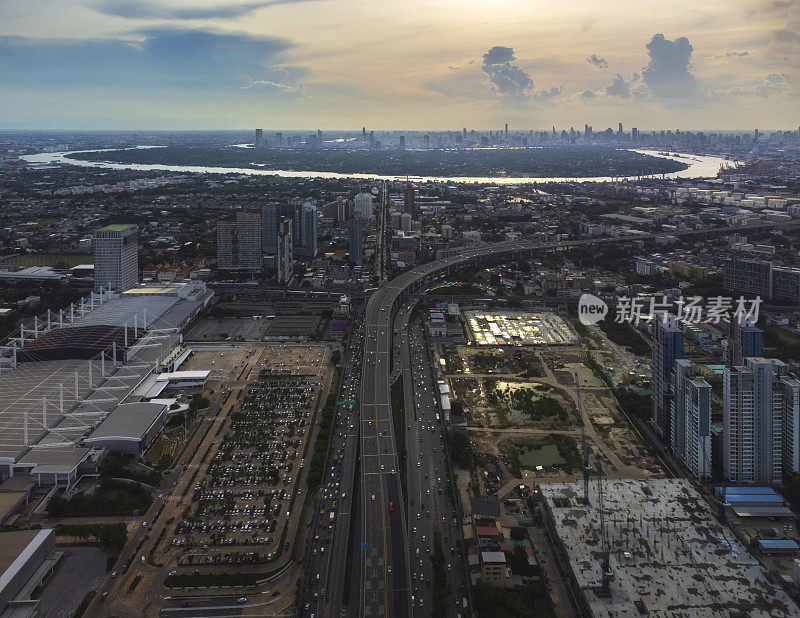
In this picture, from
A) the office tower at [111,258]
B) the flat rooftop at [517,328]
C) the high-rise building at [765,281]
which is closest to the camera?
the flat rooftop at [517,328]

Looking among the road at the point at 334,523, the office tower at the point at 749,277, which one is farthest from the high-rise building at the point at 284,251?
the office tower at the point at 749,277

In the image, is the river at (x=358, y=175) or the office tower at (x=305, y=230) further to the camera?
the river at (x=358, y=175)

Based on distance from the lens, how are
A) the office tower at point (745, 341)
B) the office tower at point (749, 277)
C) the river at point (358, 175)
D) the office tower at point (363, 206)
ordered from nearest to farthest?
the office tower at point (745, 341)
the office tower at point (749, 277)
the office tower at point (363, 206)
the river at point (358, 175)

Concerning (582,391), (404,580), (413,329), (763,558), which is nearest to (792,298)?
(582,391)

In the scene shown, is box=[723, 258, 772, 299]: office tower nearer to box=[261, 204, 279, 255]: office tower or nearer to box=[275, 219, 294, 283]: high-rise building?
box=[275, 219, 294, 283]: high-rise building

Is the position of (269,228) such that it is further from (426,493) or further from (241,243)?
(426,493)

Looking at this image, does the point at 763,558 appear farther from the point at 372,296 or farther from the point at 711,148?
the point at 711,148

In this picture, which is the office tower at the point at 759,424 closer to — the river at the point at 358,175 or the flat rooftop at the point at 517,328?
the flat rooftop at the point at 517,328

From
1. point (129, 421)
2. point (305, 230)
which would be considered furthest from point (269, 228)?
point (129, 421)
